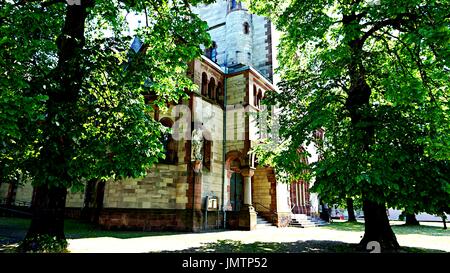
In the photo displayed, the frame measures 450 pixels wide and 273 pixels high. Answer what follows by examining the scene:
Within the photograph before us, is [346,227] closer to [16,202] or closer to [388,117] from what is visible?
[388,117]

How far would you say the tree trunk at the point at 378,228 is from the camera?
9.34 m

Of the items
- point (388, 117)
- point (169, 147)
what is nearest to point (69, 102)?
point (388, 117)

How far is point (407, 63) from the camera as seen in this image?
9242 millimetres

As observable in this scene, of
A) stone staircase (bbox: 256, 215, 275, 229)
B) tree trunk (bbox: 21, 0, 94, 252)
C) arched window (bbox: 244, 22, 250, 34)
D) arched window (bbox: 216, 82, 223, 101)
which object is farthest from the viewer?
arched window (bbox: 244, 22, 250, 34)

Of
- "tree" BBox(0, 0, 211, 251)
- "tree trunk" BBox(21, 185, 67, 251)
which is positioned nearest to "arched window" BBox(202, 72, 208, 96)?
"tree" BBox(0, 0, 211, 251)

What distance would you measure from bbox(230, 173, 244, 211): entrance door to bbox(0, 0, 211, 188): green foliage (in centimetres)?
1147

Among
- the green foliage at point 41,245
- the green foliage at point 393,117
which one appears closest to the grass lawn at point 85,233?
the green foliage at point 41,245

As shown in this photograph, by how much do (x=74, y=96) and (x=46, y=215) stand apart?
3.41 m

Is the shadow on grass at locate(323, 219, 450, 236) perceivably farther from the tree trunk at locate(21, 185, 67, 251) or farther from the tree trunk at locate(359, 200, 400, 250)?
the tree trunk at locate(21, 185, 67, 251)

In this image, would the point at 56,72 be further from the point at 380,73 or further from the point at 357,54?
the point at 380,73

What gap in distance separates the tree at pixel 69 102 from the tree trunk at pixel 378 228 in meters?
7.54

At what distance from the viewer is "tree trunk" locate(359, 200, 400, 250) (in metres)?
9.34

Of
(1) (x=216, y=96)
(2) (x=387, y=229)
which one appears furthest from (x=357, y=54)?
(1) (x=216, y=96)

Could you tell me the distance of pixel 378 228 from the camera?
9516 millimetres
